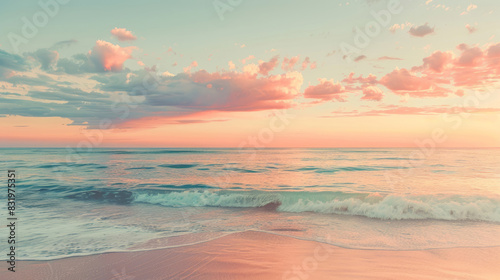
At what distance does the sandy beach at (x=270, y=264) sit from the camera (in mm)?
6055

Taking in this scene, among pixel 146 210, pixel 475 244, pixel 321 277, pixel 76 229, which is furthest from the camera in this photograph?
pixel 146 210

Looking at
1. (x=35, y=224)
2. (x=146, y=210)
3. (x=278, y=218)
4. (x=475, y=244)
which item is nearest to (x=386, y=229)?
(x=475, y=244)

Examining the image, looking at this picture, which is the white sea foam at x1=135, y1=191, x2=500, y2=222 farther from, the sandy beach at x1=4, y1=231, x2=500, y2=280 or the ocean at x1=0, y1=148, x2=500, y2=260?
the sandy beach at x1=4, y1=231, x2=500, y2=280

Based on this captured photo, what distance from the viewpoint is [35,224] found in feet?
34.2

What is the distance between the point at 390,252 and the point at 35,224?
1219 centimetres

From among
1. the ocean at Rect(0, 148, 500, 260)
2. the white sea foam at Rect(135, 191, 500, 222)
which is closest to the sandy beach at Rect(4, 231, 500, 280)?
the ocean at Rect(0, 148, 500, 260)

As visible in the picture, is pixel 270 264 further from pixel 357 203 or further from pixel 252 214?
pixel 357 203

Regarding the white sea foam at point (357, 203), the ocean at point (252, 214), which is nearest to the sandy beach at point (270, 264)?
the ocean at point (252, 214)

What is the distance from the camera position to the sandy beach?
6055 millimetres

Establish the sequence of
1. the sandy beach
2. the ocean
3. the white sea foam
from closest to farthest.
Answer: the sandy beach → the ocean → the white sea foam

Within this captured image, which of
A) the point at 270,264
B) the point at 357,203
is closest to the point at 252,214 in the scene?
the point at 357,203

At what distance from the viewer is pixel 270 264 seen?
6.59m

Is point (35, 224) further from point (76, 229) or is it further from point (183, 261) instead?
point (183, 261)

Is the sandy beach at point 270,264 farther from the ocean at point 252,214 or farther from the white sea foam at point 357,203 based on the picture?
the white sea foam at point 357,203
